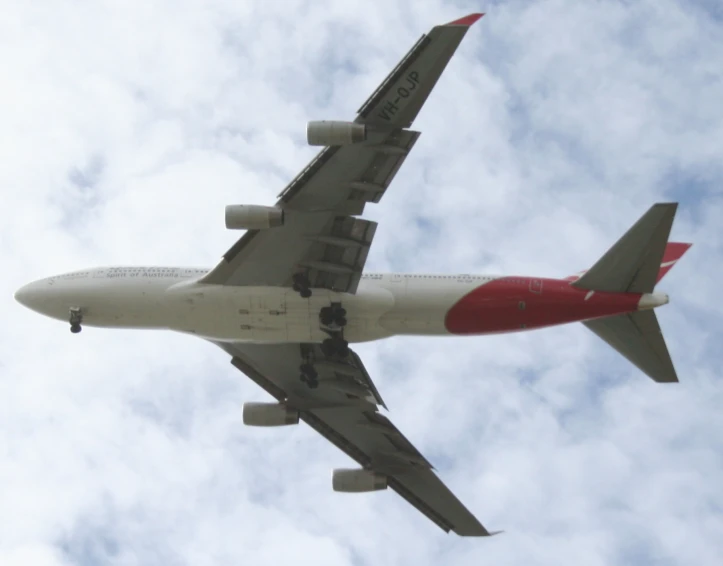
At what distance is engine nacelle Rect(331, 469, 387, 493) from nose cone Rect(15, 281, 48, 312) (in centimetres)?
1500

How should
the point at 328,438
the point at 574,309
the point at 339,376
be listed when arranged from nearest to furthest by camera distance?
the point at 574,309 < the point at 339,376 < the point at 328,438

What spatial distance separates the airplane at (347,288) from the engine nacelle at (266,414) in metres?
2.76

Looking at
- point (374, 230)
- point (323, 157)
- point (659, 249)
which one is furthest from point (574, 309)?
point (323, 157)

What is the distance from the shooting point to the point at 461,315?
4441cm

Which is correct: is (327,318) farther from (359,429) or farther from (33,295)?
(33,295)

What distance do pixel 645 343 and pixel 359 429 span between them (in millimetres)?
14566

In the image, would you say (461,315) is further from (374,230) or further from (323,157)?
(323,157)

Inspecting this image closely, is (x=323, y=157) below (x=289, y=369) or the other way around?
the other way around

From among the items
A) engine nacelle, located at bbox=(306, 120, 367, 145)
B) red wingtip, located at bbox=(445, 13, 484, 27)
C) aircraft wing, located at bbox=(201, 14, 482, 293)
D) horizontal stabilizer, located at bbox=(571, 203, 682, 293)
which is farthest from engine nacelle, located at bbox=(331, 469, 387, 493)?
red wingtip, located at bbox=(445, 13, 484, 27)

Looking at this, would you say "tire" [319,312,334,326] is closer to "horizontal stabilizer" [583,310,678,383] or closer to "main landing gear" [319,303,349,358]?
"main landing gear" [319,303,349,358]

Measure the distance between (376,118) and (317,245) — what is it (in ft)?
20.8

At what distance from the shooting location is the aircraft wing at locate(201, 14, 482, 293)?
128 feet

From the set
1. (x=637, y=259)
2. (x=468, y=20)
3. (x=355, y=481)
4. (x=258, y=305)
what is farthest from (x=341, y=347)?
(x=468, y=20)

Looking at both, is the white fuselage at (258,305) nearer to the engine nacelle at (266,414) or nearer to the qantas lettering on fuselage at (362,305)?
the qantas lettering on fuselage at (362,305)
